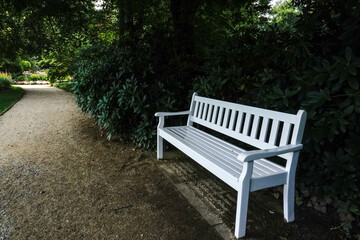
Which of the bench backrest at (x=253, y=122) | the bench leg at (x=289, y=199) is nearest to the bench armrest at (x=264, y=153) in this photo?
the bench backrest at (x=253, y=122)

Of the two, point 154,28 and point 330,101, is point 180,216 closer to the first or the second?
point 330,101

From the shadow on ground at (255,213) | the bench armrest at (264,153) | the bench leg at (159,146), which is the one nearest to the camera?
the bench armrest at (264,153)

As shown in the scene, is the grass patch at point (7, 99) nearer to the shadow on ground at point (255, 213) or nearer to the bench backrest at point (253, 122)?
the bench backrest at point (253, 122)

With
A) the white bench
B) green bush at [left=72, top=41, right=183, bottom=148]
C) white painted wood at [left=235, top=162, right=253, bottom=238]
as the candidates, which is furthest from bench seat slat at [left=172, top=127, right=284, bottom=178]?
green bush at [left=72, top=41, right=183, bottom=148]

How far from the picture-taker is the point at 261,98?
2.74 metres

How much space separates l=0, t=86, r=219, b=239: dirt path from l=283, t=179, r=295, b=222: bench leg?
77 centimetres

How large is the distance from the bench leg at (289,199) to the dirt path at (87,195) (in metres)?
0.77

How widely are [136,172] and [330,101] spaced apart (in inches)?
103

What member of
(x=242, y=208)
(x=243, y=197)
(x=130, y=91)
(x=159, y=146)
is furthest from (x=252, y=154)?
(x=130, y=91)

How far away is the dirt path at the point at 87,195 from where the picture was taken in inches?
84.2

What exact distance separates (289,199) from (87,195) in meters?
2.27

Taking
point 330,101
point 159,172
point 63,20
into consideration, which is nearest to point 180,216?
point 159,172

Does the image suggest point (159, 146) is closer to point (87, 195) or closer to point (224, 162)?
point (87, 195)

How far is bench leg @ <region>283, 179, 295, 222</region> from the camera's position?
2.16m
